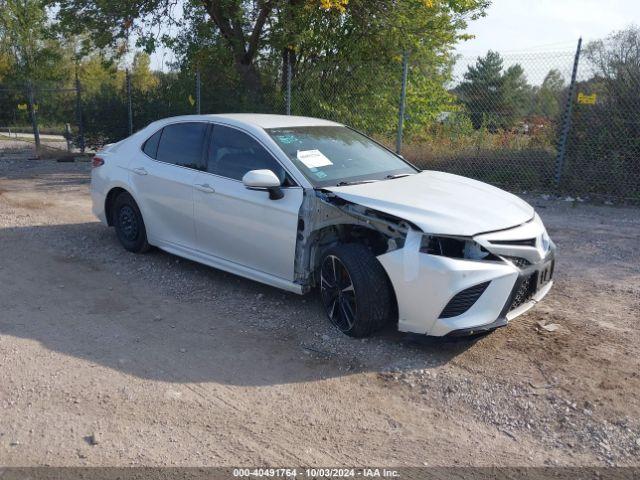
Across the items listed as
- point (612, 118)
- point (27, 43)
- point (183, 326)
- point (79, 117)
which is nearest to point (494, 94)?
point (612, 118)

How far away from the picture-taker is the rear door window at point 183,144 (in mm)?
5648

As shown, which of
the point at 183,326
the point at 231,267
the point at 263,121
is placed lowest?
the point at 183,326

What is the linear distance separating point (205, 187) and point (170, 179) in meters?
0.58

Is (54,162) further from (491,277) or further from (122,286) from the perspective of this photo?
(491,277)

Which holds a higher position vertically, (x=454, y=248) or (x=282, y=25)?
(x=282, y=25)

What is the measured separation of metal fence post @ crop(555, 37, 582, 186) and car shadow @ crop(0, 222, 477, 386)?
20.2 ft

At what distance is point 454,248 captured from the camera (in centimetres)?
402

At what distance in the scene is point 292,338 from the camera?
451 centimetres

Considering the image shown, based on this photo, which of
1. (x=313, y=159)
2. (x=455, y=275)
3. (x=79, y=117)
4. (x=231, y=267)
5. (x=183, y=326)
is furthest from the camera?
(x=79, y=117)

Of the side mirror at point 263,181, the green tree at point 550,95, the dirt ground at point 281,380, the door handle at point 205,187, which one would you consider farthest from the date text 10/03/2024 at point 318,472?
the green tree at point 550,95

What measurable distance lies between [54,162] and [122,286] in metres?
11.2

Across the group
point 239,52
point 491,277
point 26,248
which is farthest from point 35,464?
point 239,52

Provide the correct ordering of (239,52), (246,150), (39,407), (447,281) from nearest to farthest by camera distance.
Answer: (39,407) → (447,281) → (246,150) → (239,52)

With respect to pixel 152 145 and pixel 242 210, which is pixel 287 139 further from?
pixel 152 145
